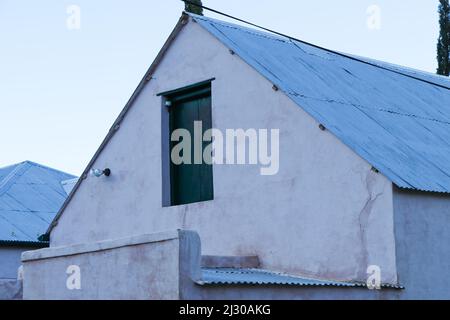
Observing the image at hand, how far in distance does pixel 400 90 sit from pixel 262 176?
5.07 metres

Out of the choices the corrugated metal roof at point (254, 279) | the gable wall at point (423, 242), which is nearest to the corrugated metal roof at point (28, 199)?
the corrugated metal roof at point (254, 279)

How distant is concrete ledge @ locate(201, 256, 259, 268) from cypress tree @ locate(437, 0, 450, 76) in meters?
22.3

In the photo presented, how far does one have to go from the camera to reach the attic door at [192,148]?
19625mm

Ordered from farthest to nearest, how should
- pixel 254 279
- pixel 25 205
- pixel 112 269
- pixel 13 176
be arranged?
pixel 13 176 < pixel 25 205 < pixel 254 279 < pixel 112 269

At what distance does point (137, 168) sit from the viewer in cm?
2077

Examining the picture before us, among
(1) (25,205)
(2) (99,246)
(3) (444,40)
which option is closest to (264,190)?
(2) (99,246)

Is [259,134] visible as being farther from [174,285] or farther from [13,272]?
[13,272]

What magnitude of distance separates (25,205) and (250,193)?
14042 mm

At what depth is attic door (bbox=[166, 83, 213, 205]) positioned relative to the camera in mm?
19625

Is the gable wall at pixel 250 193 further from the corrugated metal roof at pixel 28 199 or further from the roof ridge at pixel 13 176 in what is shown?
the roof ridge at pixel 13 176

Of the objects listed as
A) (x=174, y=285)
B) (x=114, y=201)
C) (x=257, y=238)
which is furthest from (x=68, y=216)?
(x=174, y=285)

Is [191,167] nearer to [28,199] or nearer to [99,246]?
[99,246]

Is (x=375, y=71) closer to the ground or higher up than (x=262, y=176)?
higher up

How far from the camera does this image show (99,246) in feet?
48.9
